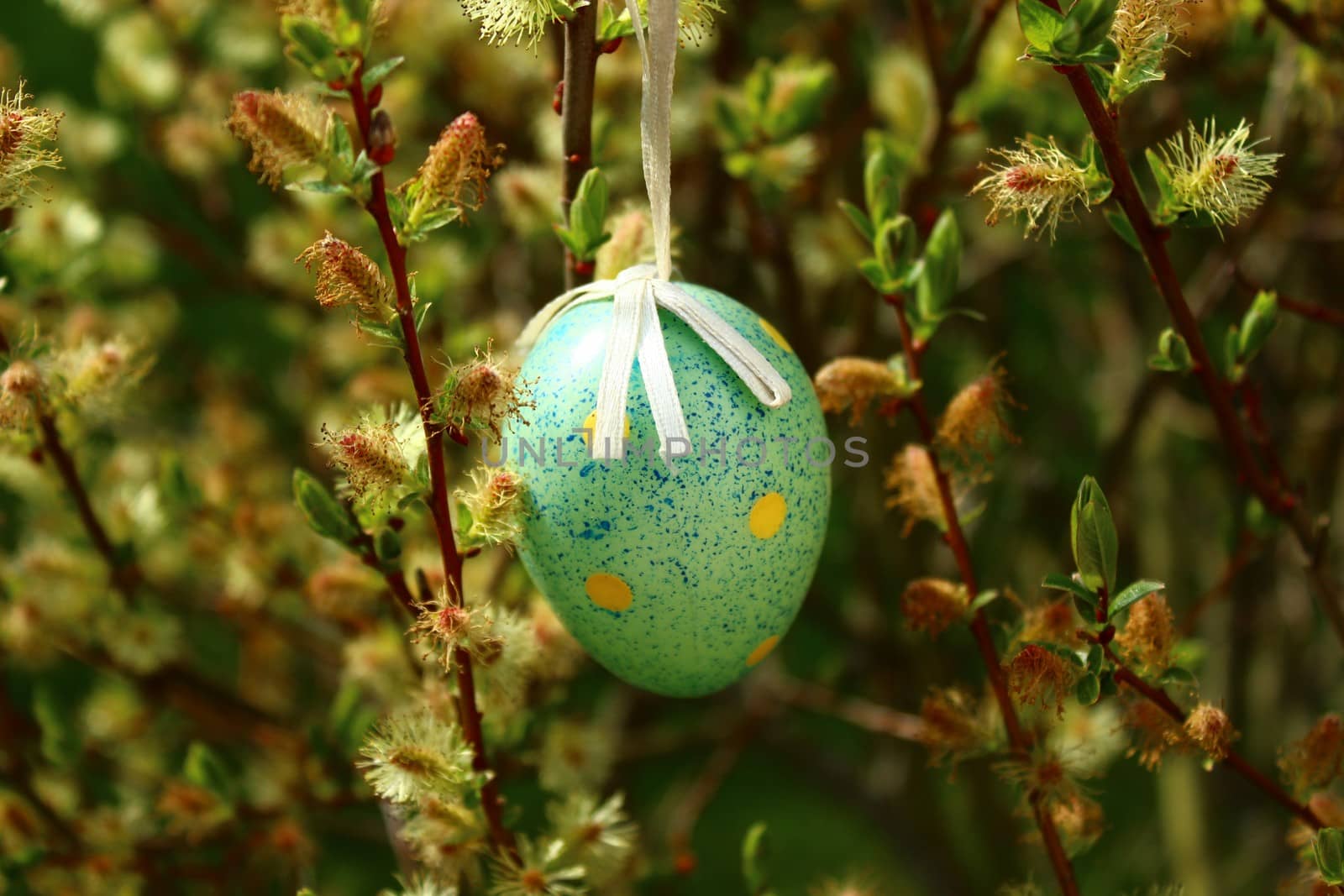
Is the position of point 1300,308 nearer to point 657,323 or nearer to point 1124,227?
point 1124,227

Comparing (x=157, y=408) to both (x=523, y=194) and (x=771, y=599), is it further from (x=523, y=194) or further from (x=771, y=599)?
(x=771, y=599)

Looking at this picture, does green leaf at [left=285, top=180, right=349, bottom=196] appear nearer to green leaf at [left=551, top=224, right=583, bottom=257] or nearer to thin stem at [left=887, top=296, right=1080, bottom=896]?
green leaf at [left=551, top=224, right=583, bottom=257]

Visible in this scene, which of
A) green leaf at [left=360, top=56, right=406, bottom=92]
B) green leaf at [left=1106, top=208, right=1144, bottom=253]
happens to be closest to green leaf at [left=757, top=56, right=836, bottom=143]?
green leaf at [left=1106, top=208, right=1144, bottom=253]

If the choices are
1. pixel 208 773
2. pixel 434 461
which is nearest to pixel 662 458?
pixel 434 461

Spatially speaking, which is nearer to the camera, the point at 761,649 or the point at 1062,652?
the point at 1062,652

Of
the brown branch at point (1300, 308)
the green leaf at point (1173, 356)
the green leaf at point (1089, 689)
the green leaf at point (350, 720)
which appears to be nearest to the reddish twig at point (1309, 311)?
the brown branch at point (1300, 308)
